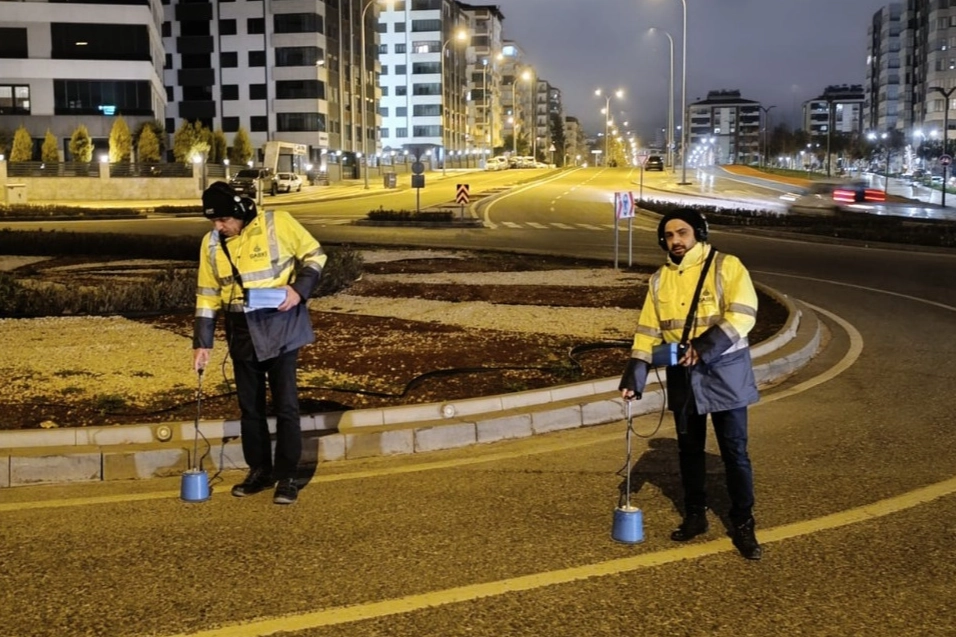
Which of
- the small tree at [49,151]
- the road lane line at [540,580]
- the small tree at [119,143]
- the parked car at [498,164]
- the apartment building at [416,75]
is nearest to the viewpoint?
the road lane line at [540,580]

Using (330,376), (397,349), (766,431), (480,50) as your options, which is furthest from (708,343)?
(480,50)

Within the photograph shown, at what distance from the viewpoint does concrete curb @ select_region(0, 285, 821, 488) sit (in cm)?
655

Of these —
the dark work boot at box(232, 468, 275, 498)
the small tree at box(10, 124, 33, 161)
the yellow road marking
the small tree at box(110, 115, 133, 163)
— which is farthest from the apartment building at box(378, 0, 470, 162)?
the dark work boot at box(232, 468, 275, 498)

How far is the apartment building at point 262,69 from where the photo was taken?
296ft

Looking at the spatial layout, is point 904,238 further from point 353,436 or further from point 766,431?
point 353,436

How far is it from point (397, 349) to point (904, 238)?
2031 cm

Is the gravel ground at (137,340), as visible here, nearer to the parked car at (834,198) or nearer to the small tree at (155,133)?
the parked car at (834,198)

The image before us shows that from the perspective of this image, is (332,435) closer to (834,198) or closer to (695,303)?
(695,303)

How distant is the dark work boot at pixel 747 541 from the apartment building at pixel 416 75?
126 metres

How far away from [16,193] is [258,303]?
50608 mm

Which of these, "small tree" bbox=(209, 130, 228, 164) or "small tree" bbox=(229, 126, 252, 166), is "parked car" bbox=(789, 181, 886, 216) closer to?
"small tree" bbox=(209, 130, 228, 164)

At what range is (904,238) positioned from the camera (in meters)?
26.6

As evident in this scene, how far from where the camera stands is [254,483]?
6.19 meters

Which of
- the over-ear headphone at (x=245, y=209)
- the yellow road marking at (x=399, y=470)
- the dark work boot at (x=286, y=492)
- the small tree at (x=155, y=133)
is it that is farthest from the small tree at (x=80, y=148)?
the dark work boot at (x=286, y=492)
